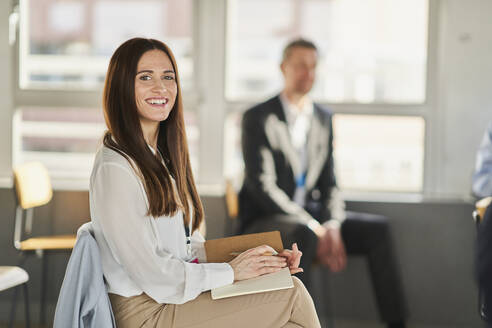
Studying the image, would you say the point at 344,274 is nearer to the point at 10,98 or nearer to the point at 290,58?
the point at 290,58

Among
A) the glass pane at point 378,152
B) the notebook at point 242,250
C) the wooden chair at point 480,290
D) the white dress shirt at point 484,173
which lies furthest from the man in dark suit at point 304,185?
the notebook at point 242,250

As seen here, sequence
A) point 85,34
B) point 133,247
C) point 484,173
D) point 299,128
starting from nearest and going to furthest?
point 133,247, point 484,173, point 299,128, point 85,34

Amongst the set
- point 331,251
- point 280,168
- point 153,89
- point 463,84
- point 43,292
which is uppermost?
point 463,84

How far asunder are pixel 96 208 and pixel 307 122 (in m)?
2.05

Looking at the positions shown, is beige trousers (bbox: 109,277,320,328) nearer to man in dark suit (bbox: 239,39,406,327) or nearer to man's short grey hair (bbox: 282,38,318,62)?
man in dark suit (bbox: 239,39,406,327)

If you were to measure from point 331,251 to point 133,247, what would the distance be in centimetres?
185

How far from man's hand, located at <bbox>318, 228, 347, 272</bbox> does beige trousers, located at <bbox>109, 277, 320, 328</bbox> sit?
1.59 meters

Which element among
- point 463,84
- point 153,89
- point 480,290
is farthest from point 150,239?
point 463,84

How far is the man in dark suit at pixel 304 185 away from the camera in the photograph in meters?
3.41

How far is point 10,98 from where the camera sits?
401cm

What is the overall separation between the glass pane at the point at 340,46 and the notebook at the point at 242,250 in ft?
6.98

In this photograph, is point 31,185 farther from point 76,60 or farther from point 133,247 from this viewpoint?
point 133,247

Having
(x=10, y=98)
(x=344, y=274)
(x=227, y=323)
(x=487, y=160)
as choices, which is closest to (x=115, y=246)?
(x=227, y=323)

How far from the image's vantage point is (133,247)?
1.71 metres
